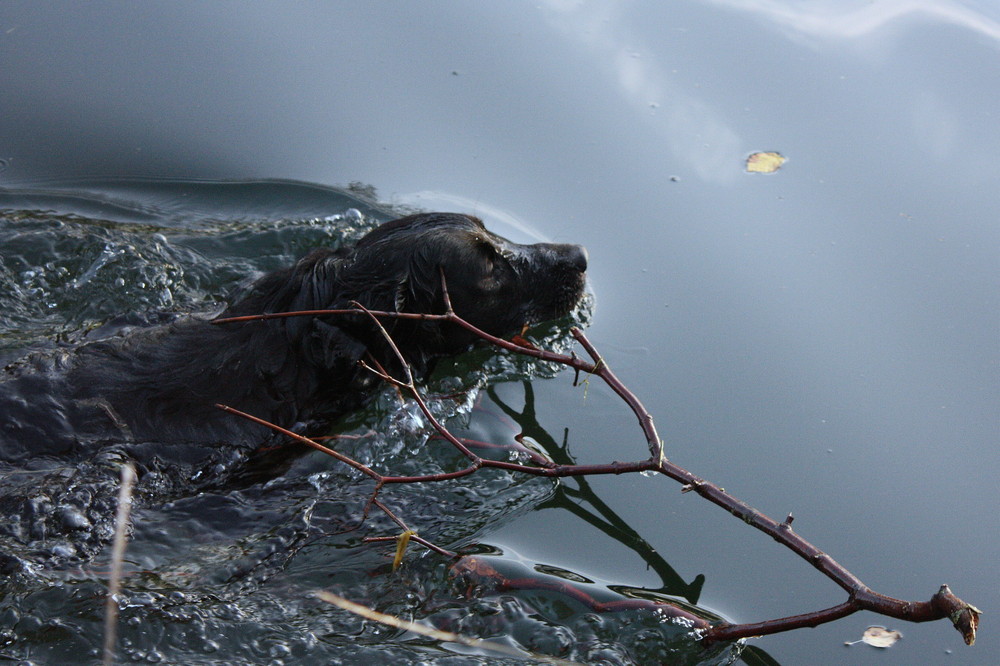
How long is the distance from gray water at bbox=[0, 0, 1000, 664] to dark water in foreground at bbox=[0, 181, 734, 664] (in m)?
0.15

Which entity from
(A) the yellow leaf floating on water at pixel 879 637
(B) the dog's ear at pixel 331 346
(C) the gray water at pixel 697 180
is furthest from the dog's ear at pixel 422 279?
(A) the yellow leaf floating on water at pixel 879 637

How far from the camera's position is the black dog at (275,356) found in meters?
4.81

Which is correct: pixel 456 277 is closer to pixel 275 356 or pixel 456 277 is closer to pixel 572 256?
pixel 572 256

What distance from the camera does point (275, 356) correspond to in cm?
518

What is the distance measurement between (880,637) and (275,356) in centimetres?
319

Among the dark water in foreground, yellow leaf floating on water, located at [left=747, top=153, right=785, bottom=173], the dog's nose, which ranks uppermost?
yellow leaf floating on water, located at [left=747, top=153, right=785, bottom=173]

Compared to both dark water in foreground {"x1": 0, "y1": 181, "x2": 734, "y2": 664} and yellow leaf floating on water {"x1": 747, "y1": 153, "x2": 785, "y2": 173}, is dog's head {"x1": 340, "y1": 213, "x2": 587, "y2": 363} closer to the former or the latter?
dark water in foreground {"x1": 0, "y1": 181, "x2": 734, "y2": 664}

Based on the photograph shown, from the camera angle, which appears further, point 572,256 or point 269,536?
point 572,256

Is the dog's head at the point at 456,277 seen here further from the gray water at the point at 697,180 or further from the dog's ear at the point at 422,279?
the gray water at the point at 697,180

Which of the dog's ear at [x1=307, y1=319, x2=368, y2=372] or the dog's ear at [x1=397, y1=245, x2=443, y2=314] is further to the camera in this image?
the dog's ear at [x1=397, y1=245, x2=443, y2=314]

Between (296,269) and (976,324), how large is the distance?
14.1ft

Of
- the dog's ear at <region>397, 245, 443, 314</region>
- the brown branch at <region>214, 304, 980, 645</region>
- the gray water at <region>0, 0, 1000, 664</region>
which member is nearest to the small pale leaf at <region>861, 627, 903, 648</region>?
the gray water at <region>0, 0, 1000, 664</region>

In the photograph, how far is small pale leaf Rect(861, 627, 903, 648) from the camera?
4.48m

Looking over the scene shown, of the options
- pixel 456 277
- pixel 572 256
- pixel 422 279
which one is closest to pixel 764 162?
pixel 572 256
